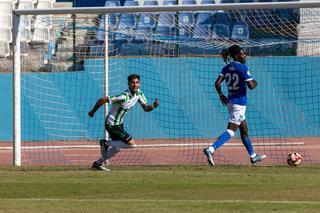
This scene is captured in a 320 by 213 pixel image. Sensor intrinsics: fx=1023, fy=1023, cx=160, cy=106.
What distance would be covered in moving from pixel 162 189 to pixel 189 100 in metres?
11.9

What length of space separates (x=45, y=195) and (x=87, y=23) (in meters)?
8.66

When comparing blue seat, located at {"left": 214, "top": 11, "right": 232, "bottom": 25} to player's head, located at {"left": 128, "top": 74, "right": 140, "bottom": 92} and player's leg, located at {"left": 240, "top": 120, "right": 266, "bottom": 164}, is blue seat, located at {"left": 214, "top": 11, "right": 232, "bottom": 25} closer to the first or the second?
player's leg, located at {"left": 240, "top": 120, "right": 266, "bottom": 164}

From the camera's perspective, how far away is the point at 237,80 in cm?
1859

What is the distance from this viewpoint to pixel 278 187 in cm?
1481

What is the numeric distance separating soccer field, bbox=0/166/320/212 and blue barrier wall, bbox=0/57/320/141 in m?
6.95

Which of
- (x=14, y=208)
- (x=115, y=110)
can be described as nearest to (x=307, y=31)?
(x=115, y=110)

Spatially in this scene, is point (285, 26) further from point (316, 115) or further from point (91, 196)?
point (91, 196)

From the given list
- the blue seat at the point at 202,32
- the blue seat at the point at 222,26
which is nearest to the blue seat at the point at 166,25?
the blue seat at the point at 202,32

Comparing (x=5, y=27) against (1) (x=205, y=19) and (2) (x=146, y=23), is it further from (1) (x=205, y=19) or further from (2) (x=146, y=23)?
(1) (x=205, y=19)

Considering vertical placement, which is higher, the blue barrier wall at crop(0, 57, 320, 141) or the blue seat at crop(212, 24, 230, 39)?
the blue seat at crop(212, 24, 230, 39)

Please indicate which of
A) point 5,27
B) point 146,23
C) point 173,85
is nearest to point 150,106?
point 173,85

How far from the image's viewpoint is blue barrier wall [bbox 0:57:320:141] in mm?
25672

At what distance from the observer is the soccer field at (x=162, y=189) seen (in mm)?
12658

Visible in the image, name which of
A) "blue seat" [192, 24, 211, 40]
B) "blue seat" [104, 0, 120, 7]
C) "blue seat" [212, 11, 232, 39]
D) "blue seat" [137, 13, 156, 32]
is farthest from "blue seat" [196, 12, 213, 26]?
"blue seat" [104, 0, 120, 7]
